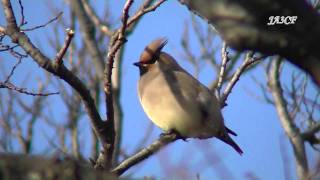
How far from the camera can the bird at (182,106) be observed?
15.5 ft

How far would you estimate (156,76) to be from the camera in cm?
526

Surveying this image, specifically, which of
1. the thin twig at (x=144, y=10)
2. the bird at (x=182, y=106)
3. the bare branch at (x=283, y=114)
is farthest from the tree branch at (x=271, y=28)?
the bird at (x=182, y=106)

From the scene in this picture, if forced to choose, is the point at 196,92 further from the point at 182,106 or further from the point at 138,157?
the point at 138,157

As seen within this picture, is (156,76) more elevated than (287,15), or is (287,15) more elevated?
(287,15)

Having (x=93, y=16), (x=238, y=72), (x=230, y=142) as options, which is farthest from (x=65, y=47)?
(x=93, y=16)

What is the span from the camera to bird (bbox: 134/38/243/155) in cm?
473

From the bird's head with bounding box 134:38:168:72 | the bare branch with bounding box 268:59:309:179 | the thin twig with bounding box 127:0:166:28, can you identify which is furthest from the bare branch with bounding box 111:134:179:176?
the bird's head with bounding box 134:38:168:72

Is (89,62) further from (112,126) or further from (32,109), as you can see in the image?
(112,126)

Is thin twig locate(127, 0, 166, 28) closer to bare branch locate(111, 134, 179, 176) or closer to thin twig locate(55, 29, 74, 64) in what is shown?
thin twig locate(55, 29, 74, 64)

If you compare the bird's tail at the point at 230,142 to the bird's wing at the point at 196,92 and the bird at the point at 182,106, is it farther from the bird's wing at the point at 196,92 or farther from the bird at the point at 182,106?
the bird's wing at the point at 196,92

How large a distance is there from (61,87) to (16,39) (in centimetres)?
592

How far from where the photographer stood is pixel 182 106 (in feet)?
15.9

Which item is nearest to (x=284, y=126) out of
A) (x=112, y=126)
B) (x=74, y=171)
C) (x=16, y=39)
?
(x=112, y=126)

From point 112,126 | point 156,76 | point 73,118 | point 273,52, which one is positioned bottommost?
point 73,118
